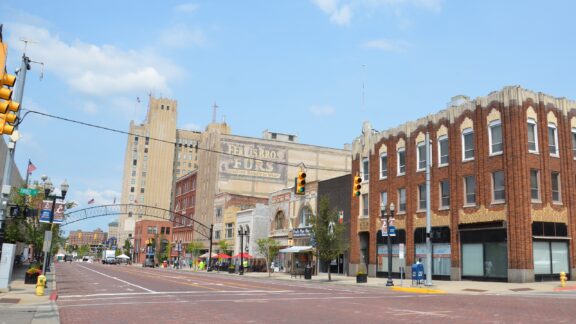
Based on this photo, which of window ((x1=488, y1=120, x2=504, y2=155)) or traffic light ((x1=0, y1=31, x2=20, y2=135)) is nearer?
traffic light ((x1=0, y1=31, x2=20, y2=135))

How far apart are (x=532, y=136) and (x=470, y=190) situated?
572cm

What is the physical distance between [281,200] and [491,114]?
112 feet

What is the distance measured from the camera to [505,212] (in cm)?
3491

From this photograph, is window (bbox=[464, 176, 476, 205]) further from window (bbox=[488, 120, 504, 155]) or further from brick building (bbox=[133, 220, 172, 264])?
brick building (bbox=[133, 220, 172, 264])

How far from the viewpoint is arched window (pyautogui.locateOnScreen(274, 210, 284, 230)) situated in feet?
218

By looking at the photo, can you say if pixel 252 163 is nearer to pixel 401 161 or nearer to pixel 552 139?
pixel 401 161

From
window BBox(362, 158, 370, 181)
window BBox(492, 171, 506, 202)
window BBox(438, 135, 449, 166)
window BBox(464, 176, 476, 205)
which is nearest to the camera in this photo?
window BBox(492, 171, 506, 202)

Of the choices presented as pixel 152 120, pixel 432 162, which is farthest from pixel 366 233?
pixel 152 120

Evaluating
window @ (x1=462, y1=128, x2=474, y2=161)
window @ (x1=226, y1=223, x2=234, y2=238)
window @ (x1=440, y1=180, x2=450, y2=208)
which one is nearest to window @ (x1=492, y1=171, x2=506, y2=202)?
window @ (x1=462, y1=128, x2=474, y2=161)

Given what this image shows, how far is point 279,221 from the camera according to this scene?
67.6 m

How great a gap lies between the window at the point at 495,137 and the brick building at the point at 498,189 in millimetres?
66

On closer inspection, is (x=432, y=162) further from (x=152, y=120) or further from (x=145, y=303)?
(x=152, y=120)

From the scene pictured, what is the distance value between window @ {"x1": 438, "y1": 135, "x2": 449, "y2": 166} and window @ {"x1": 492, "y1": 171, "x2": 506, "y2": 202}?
509 cm

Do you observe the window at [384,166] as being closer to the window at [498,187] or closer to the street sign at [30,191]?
the window at [498,187]
